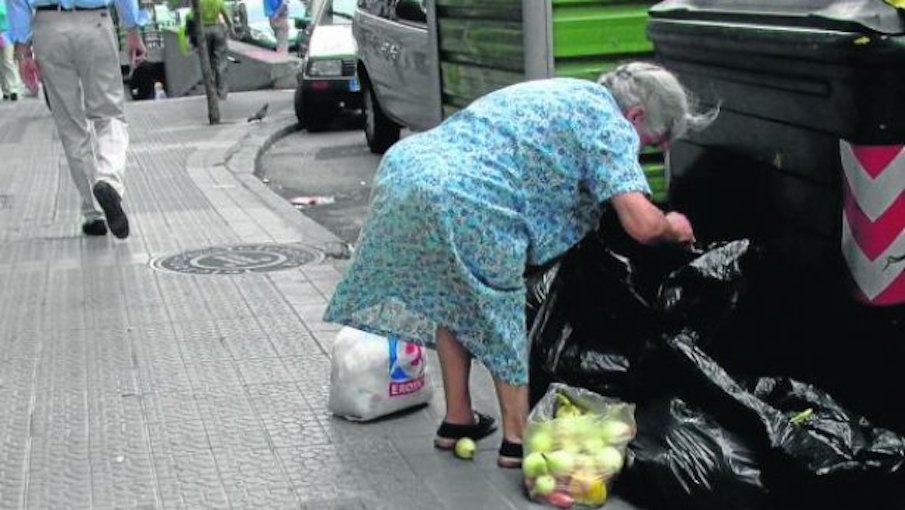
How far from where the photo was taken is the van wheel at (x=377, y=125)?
12.0 meters

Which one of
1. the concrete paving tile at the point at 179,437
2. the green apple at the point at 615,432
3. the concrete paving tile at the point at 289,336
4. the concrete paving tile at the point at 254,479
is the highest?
the green apple at the point at 615,432

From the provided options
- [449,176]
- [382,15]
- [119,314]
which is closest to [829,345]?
[449,176]

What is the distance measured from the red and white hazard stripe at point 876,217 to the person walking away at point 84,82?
4.78m

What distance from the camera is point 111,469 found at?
13.1 feet

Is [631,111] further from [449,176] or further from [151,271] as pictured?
[151,271]

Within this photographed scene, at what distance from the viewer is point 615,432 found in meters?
3.65

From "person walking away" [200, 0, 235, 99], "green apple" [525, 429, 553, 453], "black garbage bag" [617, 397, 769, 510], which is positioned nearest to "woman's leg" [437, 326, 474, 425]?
"green apple" [525, 429, 553, 453]

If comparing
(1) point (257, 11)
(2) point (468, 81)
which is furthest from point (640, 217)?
(1) point (257, 11)

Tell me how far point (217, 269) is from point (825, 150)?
3.87 metres

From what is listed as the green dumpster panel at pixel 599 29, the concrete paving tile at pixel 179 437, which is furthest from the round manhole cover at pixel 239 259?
the concrete paving tile at pixel 179 437

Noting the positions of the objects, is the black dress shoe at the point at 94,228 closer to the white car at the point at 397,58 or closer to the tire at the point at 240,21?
the white car at the point at 397,58

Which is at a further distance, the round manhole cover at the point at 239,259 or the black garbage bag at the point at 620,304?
the round manhole cover at the point at 239,259

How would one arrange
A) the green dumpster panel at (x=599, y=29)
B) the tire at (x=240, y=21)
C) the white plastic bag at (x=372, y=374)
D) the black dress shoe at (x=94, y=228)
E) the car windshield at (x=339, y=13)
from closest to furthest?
the white plastic bag at (x=372, y=374), the green dumpster panel at (x=599, y=29), the black dress shoe at (x=94, y=228), the car windshield at (x=339, y=13), the tire at (x=240, y=21)

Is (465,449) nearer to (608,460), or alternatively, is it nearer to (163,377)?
(608,460)
